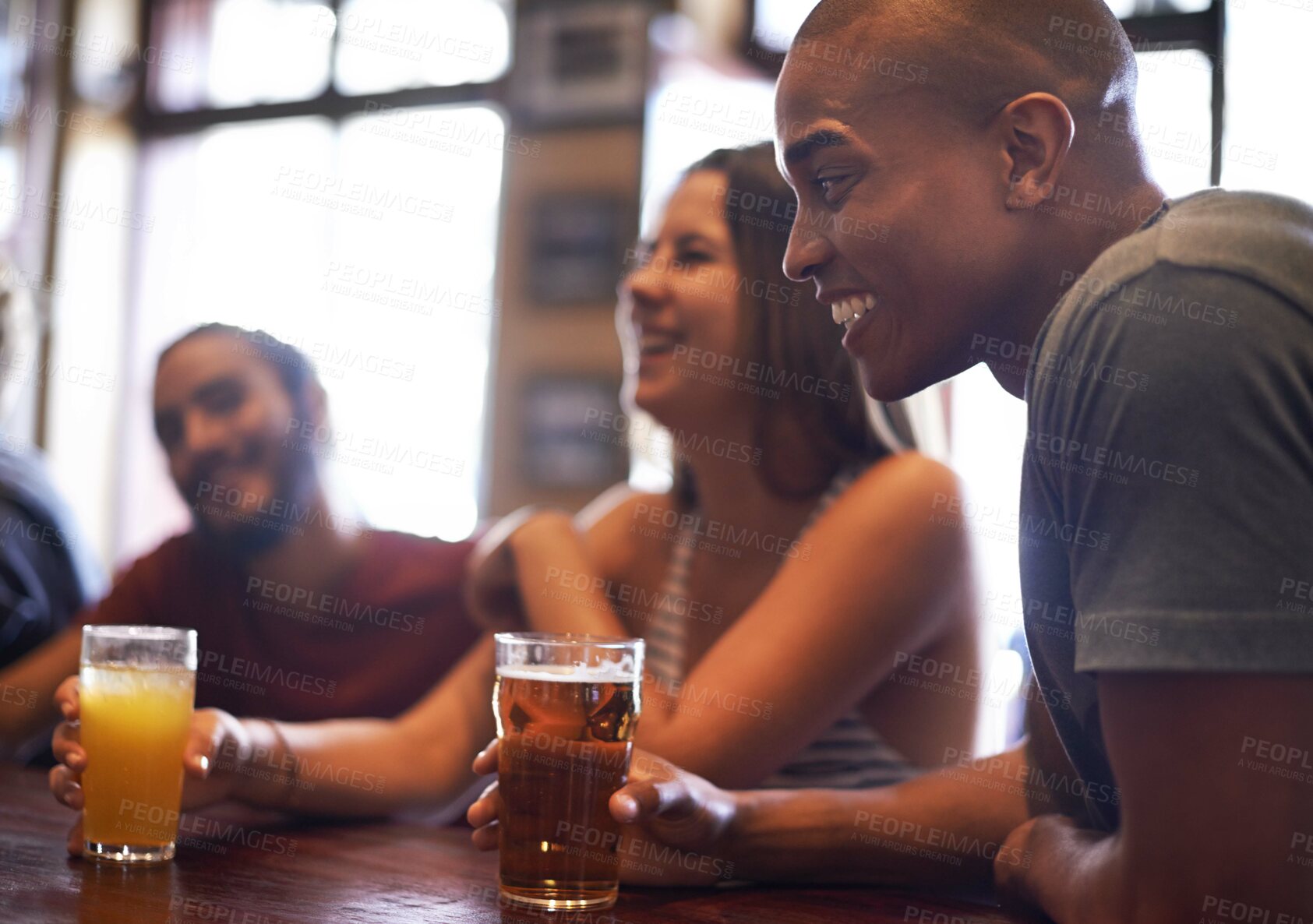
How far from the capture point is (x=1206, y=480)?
2.36ft

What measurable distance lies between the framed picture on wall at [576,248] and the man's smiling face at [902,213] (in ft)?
12.9

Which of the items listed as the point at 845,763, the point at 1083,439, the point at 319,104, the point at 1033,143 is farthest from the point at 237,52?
the point at 1083,439

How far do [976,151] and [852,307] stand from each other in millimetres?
156

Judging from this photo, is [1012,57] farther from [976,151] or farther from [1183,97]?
[1183,97]

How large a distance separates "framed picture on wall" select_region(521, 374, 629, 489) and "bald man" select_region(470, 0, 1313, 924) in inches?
148

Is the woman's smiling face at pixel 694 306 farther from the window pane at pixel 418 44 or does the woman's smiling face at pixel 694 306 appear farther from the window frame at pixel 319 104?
the window pane at pixel 418 44

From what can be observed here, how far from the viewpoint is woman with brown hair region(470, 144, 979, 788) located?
1261 mm

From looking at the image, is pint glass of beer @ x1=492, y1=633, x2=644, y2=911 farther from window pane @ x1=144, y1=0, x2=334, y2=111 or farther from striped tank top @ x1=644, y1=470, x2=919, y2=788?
window pane @ x1=144, y1=0, x2=334, y2=111

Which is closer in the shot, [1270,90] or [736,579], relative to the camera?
[736,579]

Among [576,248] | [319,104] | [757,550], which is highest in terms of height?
[319,104]

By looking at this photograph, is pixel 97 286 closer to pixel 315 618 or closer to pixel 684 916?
pixel 315 618

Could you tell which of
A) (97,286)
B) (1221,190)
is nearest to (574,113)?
(97,286)

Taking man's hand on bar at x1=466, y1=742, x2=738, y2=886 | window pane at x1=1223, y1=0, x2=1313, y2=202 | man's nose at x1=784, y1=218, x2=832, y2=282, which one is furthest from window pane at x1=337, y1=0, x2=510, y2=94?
man's hand on bar at x1=466, y1=742, x2=738, y2=886

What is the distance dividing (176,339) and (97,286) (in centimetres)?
474
